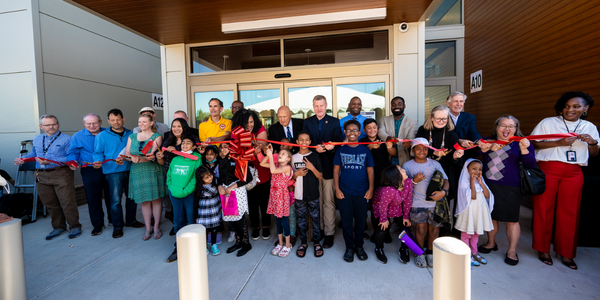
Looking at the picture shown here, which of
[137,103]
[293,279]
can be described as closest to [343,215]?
[293,279]

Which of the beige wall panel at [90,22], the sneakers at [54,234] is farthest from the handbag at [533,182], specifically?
the beige wall panel at [90,22]

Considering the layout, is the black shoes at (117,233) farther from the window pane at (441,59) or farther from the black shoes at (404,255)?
the window pane at (441,59)

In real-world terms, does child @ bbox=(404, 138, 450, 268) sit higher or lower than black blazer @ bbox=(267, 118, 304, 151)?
lower

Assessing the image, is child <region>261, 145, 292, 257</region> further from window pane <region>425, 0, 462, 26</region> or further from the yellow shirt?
window pane <region>425, 0, 462, 26</region>

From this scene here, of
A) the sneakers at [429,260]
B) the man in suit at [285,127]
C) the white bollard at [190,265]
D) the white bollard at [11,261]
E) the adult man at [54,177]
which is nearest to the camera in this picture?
the white bollard at [190,265]

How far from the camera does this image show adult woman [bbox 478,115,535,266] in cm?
297

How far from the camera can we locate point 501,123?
2992mm

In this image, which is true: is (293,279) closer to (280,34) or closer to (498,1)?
(280,34)

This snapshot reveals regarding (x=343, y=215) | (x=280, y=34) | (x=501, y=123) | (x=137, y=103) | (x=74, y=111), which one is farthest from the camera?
(x=137, y=103)

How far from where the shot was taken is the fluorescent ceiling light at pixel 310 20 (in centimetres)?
428

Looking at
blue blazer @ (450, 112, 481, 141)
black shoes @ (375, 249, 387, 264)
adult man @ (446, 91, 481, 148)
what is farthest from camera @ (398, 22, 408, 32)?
black shoes @ (375, 249, 387, 264)

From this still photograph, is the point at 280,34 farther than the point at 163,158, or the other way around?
the point at 280,34

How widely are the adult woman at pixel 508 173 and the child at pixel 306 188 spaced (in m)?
1.97

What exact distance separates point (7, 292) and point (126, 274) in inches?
39.6
